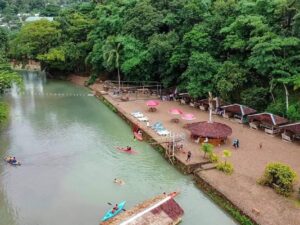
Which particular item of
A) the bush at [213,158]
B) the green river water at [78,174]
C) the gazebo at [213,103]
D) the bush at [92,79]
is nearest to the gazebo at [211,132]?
the bush at [213,158]

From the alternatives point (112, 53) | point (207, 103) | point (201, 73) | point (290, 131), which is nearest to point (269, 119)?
point (290, 131)

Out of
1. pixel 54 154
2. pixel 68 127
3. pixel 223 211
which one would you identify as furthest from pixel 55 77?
pixel 223 211

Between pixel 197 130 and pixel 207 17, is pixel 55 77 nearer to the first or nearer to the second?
pixel 207 17

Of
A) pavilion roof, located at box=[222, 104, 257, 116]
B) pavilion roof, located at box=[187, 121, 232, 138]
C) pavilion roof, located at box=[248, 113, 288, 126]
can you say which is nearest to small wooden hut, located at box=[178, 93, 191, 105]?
pavilion roof, located at box=[222, 104, 257, 116]

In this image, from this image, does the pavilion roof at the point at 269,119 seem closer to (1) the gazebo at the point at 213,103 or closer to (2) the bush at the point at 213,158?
(1) the gazebo at the point at 213,103

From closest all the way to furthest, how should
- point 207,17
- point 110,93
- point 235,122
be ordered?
point 235,122 → point 207,17 → point 110,93

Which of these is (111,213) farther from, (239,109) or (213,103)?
(213,103)
